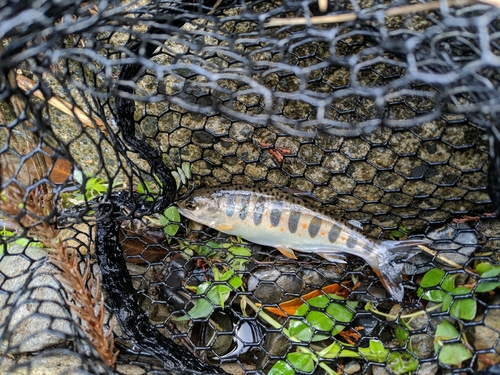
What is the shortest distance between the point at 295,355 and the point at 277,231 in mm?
818

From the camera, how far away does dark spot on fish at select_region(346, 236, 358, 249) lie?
2941mm

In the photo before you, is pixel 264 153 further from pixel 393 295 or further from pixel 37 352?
pixel 37 352

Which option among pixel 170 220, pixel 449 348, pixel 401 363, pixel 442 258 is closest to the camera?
pixel 449 348

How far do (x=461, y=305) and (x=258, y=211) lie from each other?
4.48 feet

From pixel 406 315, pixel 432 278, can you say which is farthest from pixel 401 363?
pixel 432 278

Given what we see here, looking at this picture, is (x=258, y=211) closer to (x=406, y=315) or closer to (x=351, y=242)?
(x=351, y=242)

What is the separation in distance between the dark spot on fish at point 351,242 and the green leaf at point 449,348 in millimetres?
693

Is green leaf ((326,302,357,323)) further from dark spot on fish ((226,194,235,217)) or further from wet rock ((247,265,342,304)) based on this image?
dark spot on fish ((226,194,235,217))

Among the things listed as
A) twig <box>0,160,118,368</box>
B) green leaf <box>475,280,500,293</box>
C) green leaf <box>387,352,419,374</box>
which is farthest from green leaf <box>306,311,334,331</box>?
twig <box>0,160,118,368</box>

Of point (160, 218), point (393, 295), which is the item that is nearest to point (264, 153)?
point (160, 218)

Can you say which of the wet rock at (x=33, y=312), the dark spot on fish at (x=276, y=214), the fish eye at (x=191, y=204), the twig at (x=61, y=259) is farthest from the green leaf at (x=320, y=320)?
the wet rock at (x=33, y=312)

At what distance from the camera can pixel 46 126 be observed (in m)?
1.83

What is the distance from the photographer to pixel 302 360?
2.64m

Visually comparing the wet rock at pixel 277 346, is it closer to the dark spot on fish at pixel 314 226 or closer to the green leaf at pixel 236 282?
the green leaf at pixel 236 282
